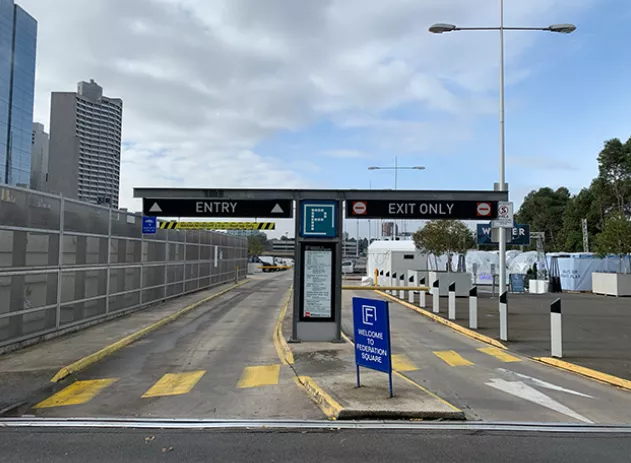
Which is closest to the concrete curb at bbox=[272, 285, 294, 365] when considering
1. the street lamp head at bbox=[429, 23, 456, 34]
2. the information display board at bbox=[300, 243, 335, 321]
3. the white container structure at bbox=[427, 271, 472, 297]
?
the information display board at bbox=[300, 243, 335, 321]

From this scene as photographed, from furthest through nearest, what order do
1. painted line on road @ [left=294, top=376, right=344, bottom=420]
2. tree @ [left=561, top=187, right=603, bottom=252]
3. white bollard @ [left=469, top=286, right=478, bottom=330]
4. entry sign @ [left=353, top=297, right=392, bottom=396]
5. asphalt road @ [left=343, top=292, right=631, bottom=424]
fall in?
tree @ [left=561, top=187, right=603, bottom=252] < white bollard @ [left=469, top=286, right=478, bottom=330] < entry sign @ [left=353, top=297, right=392, bottom=396] < asphalt road @ [left=343, top=292, right=631, bottom=424] < painted line on road @ [left=294, top=376, right=344, bottom=420]

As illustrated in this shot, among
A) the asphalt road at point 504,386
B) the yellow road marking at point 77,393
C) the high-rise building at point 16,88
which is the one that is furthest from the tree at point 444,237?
the high-rise building at point 16,88

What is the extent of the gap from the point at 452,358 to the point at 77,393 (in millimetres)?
7019

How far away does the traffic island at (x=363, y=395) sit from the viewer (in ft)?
19.3

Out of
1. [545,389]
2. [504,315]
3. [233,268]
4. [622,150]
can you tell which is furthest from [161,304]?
[622,150]

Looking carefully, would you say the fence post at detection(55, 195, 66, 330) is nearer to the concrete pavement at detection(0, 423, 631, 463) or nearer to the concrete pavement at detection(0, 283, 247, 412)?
the concrete pavement at detection(0, 283, 247, 412)

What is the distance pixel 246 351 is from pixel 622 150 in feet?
205

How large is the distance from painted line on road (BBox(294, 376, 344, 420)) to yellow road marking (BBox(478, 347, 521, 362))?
185 inches

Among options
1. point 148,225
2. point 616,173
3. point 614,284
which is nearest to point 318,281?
point 148,225

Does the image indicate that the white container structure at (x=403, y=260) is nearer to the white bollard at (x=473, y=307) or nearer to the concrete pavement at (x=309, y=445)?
the white bollard at (x=473, y=307)

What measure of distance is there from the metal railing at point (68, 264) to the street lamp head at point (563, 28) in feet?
47.2

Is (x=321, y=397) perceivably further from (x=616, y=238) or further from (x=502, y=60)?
(x=616, y=238)

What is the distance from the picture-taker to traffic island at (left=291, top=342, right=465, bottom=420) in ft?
19.3

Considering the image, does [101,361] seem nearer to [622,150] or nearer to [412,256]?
[412,256]
